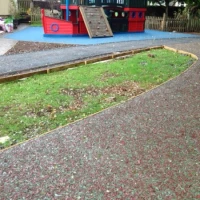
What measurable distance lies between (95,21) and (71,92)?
33.2ft

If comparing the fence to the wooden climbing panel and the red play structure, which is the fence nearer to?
the red play structure

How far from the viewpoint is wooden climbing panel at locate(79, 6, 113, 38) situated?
1416cm

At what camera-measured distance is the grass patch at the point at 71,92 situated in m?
4.12

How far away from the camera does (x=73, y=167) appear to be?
9.51 feet

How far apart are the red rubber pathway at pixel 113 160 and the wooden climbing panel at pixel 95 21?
1043 cm

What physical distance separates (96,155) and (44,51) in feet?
24.0

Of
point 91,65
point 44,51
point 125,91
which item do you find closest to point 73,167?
point 125,91

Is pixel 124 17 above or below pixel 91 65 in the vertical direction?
above

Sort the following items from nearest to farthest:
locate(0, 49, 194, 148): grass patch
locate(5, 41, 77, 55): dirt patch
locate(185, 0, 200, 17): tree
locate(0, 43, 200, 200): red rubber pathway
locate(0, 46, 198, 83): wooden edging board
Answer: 1. locate(0, 43, 200, 200): red rubber pathway
2. locate(0, 49, 194, 148): grass patch
3. locate(0, 46, 198, 83): wooden edging board
4. locate(5, 41, 77, 55): dirt patch
5. locate(185, 0, 200, 17): tree

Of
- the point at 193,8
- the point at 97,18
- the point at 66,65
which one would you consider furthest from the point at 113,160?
the point at 193,8

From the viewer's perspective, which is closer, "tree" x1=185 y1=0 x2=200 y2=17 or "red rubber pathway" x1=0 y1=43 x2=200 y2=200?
"red rubber pathway" x1=0 y1=43 x2=200 y2=200

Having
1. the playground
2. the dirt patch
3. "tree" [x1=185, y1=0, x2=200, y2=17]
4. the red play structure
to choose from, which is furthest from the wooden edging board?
"tree" [x1=185, y1=0, x2=200, y2=17]

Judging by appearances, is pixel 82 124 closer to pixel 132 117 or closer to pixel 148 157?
pixel 132 117

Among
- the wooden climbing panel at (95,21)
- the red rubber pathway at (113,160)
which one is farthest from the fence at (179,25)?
the red rubber pathway at (113,160)
